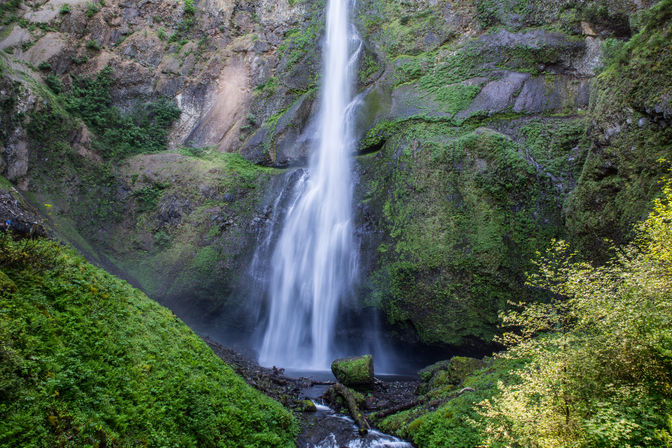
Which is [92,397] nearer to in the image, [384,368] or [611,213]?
[611,213]

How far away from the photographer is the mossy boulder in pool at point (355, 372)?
11602 millimetres

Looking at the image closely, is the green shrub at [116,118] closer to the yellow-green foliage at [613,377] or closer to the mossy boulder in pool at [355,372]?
the mossy boulder in pool at [355,372]

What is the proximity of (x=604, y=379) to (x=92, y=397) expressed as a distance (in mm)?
6928

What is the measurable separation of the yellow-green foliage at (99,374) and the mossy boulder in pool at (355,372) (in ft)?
12.7

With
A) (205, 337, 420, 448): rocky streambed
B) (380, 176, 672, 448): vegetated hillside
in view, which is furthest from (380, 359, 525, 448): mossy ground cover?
(380, 176, 672, 448): vegetated hillside

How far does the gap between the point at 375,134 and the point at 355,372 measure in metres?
12.5

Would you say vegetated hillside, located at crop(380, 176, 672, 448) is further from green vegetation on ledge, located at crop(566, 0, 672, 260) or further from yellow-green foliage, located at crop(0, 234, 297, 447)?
yellow-green foliage, located at crop(0, 234, 297, 447)

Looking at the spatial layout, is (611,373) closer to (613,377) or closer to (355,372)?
(613,377)

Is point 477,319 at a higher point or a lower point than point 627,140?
lower

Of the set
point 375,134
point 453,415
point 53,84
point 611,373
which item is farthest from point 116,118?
point 611,373

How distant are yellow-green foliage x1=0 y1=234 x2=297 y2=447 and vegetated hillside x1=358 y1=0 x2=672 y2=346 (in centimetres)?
931

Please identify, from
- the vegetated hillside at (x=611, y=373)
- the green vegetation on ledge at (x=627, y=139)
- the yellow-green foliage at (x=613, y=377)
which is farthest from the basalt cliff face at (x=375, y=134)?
the yellow-green foliage at (x=613, y=377)

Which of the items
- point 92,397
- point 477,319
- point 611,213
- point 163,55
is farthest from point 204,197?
point 611,213

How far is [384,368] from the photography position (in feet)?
55.5
